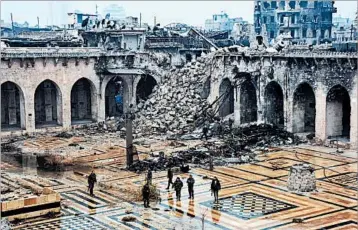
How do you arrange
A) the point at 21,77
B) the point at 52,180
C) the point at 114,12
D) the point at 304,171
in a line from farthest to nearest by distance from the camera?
the point at 114,12, the point at 21,77, the point at 52,180, the point at 304,171

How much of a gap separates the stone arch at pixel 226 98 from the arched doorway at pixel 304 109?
16.3ft

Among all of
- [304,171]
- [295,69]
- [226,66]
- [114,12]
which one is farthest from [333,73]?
[114,12]

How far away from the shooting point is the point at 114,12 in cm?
15062

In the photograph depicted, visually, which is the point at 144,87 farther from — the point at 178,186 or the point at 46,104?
the point at 178,186

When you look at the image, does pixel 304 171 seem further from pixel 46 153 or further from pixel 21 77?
pixel 21 77

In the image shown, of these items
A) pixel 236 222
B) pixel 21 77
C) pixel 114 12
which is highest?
pixel 114 12

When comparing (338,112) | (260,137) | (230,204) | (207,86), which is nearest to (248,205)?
(230,204)

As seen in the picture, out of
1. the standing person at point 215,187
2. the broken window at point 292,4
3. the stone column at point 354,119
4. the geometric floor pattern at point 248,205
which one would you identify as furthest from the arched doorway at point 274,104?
Result: the broken window at point 292,4

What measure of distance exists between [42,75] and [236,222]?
79.9 ft

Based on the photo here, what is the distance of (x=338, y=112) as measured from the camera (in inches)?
→ 1406

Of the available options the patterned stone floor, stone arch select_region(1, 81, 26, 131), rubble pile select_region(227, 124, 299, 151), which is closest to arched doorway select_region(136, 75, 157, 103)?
stone arch select_region(1, 81, 26, 131)

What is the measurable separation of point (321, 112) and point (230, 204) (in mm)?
14222

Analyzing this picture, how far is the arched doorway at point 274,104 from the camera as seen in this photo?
38.8 m

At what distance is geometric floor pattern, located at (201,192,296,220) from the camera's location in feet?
70.5
